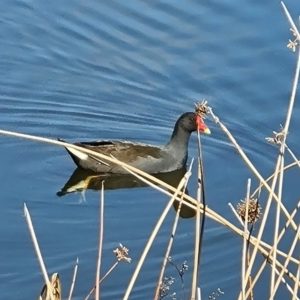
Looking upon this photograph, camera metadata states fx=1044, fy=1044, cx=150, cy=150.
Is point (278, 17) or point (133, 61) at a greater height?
point (278, 17)

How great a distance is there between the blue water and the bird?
199 millimetres

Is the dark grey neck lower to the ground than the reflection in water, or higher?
higher

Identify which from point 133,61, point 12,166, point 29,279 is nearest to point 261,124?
point 133,61

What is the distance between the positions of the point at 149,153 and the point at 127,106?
61cm

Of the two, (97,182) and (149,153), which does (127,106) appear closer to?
(149,153)

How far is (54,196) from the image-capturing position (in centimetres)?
816

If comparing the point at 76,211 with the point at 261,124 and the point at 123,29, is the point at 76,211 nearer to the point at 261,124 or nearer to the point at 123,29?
the point at 261,124

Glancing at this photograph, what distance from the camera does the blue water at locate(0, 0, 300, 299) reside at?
23.6 feet

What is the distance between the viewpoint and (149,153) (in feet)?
29.1

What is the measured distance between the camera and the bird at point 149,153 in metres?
8.62

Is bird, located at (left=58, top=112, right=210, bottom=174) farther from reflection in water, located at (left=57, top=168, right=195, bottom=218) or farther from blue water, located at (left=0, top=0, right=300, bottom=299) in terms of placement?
blue water, located at (left=0, top=0, right=300, bottom=299)

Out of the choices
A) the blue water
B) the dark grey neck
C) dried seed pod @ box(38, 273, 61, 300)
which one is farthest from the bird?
dried seed pod @ box(38, 273, 61, 300)

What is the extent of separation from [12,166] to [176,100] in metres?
1.84

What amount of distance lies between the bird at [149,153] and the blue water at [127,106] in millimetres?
199
